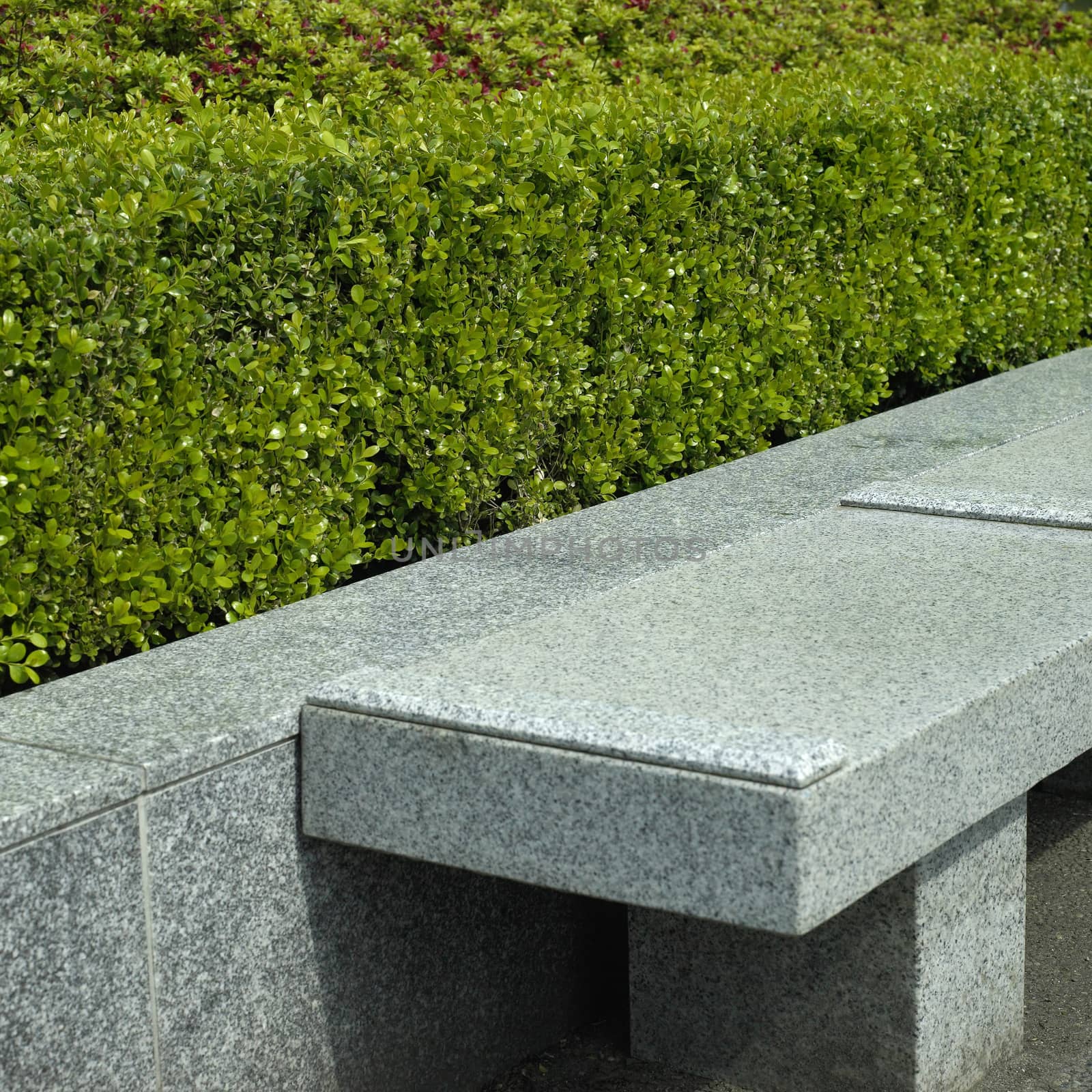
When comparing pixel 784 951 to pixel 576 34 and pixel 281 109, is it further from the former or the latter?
pixel 576 34

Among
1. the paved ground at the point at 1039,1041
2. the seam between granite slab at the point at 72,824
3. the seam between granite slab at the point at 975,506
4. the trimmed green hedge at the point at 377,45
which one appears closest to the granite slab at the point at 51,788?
the seam between granite slab at the point at 72,824

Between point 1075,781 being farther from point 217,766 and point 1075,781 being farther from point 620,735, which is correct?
A: point 217,766

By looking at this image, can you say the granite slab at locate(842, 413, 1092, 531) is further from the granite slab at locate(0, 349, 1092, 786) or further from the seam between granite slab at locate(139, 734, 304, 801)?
the seam between granite slab at locate(139, 734, 304, 801)

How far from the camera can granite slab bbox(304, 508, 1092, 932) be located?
8.76ft

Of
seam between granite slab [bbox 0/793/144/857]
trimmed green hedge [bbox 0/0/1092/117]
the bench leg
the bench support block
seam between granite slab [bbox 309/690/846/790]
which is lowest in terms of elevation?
the bench support block

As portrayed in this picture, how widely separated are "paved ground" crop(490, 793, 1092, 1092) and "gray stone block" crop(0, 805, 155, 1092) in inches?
45.1

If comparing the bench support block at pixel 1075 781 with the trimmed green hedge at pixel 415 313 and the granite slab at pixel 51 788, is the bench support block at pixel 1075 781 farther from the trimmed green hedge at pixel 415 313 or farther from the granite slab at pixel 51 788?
the granite slab at pixel 51 788

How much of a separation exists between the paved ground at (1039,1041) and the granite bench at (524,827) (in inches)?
2.8

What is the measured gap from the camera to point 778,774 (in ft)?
8.54

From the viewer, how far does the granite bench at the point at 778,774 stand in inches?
106

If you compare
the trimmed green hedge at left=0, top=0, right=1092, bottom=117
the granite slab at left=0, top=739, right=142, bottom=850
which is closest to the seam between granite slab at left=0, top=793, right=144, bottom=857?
the granite slab at left=0, top=739, right=142, bottom=850

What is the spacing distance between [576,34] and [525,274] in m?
3.99

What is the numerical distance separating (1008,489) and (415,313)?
185 cm

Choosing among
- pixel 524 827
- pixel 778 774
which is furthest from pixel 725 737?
pixel 524 827
